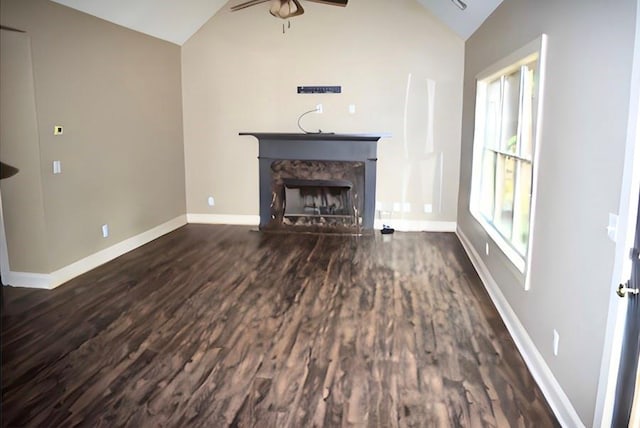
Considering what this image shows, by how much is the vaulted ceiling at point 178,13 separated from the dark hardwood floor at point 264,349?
2493mm

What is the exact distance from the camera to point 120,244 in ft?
18.0

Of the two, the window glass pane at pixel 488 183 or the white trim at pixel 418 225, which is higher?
the window glass pane at pixel 488 183

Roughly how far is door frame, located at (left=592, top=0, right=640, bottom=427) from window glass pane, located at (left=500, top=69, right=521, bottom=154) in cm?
208

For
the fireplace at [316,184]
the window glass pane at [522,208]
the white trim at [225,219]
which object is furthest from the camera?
the white trim at [225,219]

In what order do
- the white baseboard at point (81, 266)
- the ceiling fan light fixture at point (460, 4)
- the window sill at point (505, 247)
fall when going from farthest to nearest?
1. the ceiling fan light fixture at point (460, 4)
2. the white baseboard at point (81, 266)
3. the window sill at point (505, 247)

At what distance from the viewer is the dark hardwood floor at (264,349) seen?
2617 millimetres

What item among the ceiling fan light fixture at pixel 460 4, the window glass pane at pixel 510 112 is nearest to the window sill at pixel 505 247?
the window glass pane at pixel 510 112

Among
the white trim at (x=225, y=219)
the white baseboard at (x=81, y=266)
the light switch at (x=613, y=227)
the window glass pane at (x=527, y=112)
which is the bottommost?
the white baseboard at (x=81, y=266)

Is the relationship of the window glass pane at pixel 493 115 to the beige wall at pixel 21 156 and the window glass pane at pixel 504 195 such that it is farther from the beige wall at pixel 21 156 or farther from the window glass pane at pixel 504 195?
the beige wall at pixel 21 156

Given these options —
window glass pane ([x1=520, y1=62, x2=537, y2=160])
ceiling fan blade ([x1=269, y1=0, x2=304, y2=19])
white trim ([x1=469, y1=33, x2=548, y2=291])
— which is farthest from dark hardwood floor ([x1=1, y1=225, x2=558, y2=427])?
ceiling fan blade ([x1=269, y1=0, x2=304, y2=19])

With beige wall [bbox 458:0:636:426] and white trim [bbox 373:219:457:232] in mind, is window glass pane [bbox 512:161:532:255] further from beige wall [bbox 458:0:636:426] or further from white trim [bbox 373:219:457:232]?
white trim [bbox 373:219:457:232]

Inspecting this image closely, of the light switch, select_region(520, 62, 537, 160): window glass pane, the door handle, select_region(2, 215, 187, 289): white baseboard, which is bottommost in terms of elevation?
select_region(2, 215, 187, 289): white baseboard

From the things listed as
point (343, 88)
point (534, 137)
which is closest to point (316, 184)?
point (343, 88)

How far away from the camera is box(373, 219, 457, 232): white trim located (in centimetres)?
677
